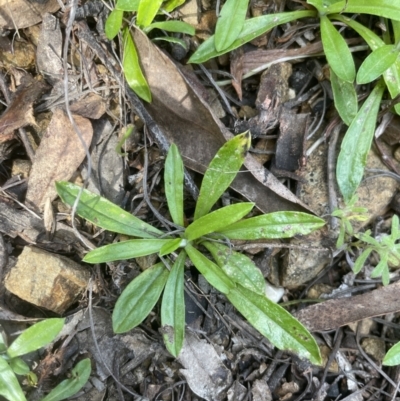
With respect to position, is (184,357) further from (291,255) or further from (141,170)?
(141,170)

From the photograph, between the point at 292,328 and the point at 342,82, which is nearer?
the point at 292,328

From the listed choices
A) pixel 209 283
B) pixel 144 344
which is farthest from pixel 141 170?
pixel 144 344

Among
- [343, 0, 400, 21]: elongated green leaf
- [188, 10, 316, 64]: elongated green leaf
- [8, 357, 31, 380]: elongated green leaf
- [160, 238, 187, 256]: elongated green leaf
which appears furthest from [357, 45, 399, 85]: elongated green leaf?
[8, 357, 31, 380]: elongated green leaf

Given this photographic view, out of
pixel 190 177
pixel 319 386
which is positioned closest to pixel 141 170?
pixel 190 177

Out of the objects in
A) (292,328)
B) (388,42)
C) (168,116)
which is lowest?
(292,328)

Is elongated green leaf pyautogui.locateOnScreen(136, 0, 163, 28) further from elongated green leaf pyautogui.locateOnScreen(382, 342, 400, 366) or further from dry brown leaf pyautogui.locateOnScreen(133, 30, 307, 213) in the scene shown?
elongated green leaf pyautogui.locateOnScreen(382, 342, 400, 366)

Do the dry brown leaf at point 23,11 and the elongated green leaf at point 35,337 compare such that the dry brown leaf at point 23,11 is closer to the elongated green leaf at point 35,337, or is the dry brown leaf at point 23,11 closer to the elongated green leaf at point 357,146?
the elongated green leaf at point 35,337

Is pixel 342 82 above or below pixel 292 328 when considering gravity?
above
